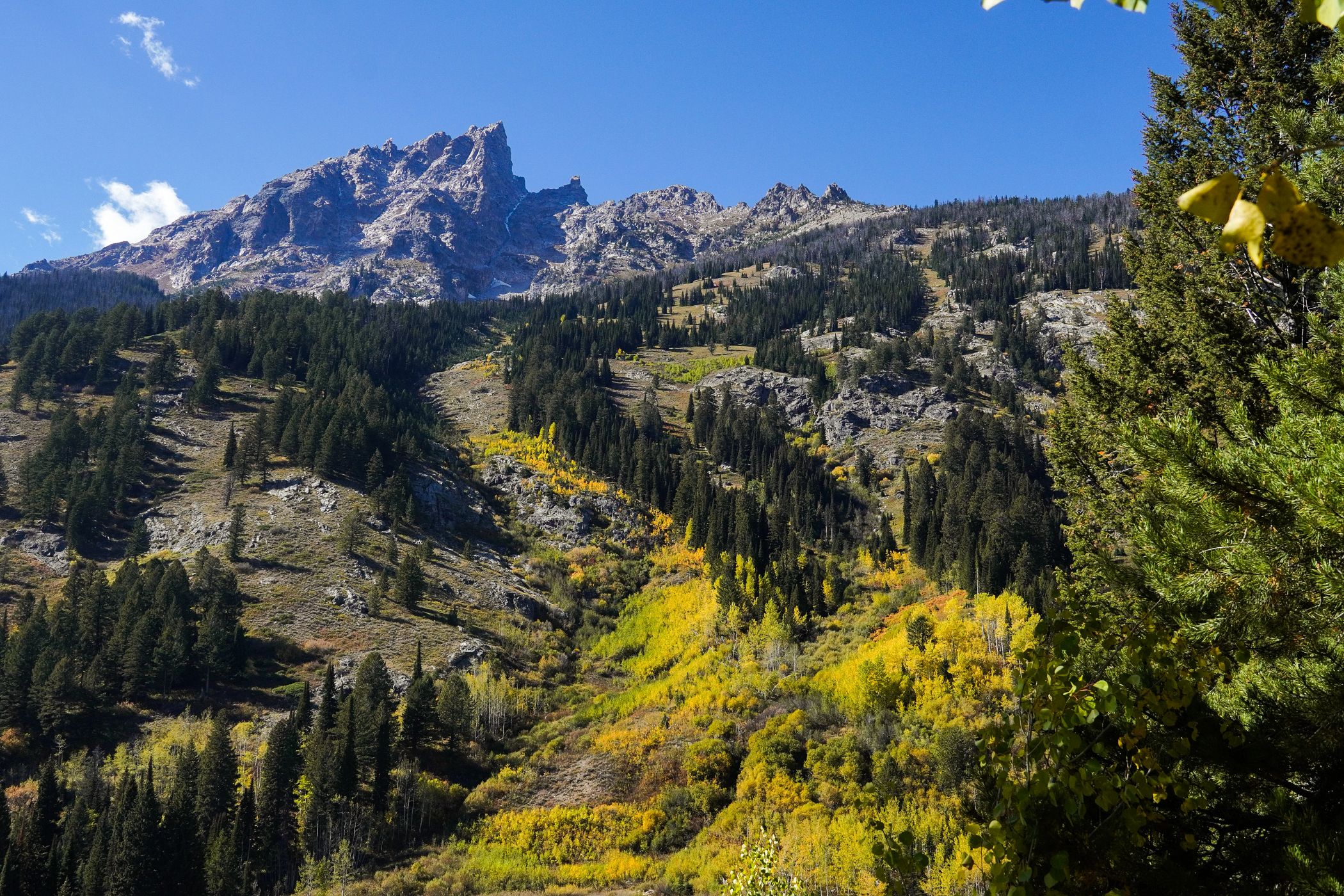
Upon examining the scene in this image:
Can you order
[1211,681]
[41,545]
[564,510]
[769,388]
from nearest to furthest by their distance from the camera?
[1211,681] → [41,545] → [564,510] → [769,388]

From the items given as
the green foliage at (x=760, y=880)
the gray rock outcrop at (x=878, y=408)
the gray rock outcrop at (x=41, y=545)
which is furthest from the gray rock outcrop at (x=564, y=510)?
the green foliage at (x=760, y=880)

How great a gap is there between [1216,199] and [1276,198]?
0.12m

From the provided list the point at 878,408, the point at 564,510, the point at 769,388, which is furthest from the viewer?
the point at 769,388

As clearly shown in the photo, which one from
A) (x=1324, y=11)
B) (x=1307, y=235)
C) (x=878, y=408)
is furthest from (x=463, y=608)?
(x=878, y=408)

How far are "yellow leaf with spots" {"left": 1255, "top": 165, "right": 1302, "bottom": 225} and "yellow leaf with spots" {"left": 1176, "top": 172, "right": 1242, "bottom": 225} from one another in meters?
0.04

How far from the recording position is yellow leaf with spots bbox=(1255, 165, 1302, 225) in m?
0.93

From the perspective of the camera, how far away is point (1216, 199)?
0.89m

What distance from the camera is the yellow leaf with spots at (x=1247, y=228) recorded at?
2.82ft

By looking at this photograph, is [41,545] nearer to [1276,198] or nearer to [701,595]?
[701,595]

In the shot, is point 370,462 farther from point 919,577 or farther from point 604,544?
point 919,577

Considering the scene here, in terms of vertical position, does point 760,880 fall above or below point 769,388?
below

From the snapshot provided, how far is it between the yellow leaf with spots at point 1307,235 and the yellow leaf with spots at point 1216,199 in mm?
95

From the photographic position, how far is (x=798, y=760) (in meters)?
39.3

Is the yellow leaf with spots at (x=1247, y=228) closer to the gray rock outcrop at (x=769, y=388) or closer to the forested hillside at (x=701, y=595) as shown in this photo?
the forested hillside at (x=701, y=595)
